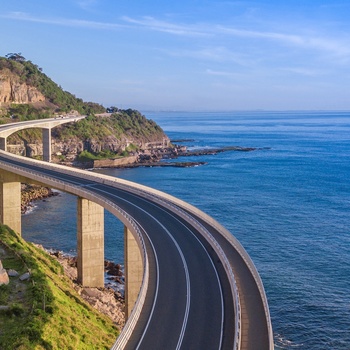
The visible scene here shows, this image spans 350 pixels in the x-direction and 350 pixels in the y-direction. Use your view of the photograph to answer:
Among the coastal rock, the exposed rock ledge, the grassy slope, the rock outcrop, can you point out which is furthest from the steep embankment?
the rock outcrop

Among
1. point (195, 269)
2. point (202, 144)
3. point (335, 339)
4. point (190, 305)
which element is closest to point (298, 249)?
point (335, 339)

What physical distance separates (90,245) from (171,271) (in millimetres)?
17917

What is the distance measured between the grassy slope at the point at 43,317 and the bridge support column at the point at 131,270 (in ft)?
7.03

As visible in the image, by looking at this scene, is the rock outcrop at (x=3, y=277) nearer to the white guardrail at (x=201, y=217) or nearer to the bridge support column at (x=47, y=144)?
the white guardrail at (x=201, y=217)

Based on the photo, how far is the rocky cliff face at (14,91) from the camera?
4975 inches

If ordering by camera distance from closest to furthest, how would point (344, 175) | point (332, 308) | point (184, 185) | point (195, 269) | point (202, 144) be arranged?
point (195, 269), point (332, 308), point (184, 185), point (344, 175), point (202, 144)

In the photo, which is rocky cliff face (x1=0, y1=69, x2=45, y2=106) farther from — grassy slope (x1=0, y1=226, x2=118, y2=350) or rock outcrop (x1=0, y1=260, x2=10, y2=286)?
rock outcrop (x1=0, y1=260, x2=10, y2=286)

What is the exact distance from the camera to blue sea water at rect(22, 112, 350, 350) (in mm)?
37031

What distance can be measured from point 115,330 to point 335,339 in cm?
1466

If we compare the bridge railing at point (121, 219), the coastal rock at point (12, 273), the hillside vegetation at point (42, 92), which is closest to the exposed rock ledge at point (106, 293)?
the bridge railing at point (121, 219)

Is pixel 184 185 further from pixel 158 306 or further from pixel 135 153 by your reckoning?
pixel 158 306

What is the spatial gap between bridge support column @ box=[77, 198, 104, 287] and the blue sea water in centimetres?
734

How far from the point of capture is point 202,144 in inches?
6693

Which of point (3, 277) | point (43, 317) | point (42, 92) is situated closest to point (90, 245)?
point (3, 277)
